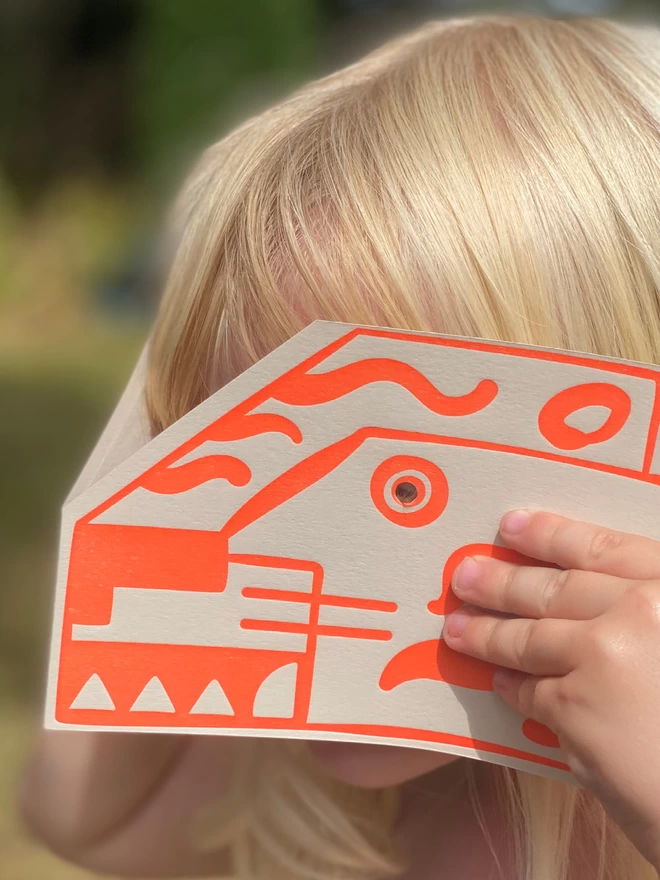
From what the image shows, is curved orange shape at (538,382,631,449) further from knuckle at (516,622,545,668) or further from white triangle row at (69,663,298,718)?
white triangle row at (69,663,298,718)

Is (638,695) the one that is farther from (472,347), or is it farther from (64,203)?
(64,203)

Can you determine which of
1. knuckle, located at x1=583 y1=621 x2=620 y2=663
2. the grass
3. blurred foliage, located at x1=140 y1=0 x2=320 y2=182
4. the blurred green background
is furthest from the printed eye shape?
blurred foliage, located at x1=140 y1=0 x2=320 y2=182

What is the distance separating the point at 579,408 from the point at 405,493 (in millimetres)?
116

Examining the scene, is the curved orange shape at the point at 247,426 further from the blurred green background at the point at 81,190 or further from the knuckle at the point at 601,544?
the blurred green background at the point at 81,190

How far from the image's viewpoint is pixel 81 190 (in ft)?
19.5

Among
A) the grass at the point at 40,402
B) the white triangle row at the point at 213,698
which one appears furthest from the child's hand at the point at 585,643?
the grass at the point at 40,402

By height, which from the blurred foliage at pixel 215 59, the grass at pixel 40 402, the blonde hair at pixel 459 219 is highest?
the blurred foliage at pixel 215 59

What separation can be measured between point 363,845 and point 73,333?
376 cm

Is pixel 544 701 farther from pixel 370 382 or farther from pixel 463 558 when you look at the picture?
pixel 370 382

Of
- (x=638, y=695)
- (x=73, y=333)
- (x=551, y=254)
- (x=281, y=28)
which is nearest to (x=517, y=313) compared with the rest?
(x=551, y=254)

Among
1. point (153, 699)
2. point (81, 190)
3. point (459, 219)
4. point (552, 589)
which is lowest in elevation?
point (153, 699)

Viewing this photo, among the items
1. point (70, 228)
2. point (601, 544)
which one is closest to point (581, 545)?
point (601, 544)

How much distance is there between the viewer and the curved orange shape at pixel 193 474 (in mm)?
522

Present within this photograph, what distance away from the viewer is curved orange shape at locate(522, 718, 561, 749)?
54 centimetres
